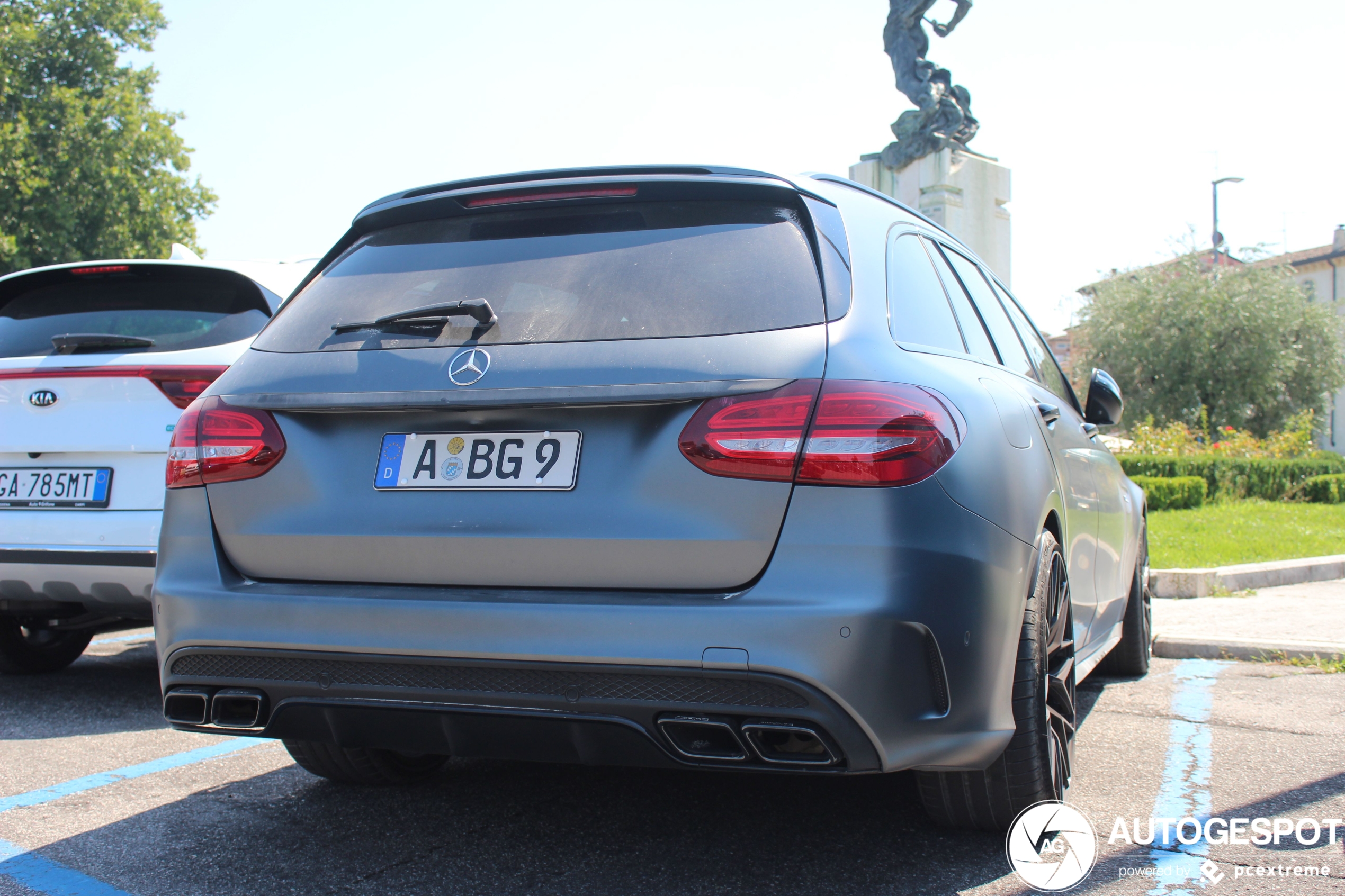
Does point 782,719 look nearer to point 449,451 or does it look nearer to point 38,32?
point 449,451

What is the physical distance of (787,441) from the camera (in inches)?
87.0

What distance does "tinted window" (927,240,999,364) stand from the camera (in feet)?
10.2

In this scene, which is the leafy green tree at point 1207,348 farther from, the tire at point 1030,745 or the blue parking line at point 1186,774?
the tire at point 1030,745

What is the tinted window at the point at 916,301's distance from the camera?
2576 mm

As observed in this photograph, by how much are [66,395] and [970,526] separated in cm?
358

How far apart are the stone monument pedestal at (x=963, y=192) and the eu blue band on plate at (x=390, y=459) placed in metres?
15.7

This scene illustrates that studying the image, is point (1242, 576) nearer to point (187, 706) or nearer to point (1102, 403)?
point (1102, 403)

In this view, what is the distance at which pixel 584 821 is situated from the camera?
3.11 meters

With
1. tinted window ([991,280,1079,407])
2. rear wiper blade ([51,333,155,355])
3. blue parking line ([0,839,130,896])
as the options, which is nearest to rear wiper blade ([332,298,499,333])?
blue parking line ([0,839,130,896])

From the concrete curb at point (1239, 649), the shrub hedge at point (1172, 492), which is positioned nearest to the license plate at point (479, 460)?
the concrete curb at point (1239, 649)

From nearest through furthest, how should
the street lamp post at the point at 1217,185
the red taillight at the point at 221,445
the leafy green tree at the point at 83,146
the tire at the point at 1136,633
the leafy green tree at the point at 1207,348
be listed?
the red taillight at the point at 221,445 < the tire at the point at 1136,633 < the leafy green tree at the point at 1207,348 < the leafy green tree at the point at 83,146 < the street lamp post at the point at 1217,185

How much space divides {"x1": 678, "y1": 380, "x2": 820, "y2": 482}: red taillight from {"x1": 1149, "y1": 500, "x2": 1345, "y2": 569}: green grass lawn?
621cm

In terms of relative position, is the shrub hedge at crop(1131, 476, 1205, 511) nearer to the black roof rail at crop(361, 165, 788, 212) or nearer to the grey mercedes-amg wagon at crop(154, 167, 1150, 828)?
the grey mercedes-amg wagon at crop(154, 167, 1150, 828)

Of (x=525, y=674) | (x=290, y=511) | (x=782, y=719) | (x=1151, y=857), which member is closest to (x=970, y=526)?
(x=782, y=719)
